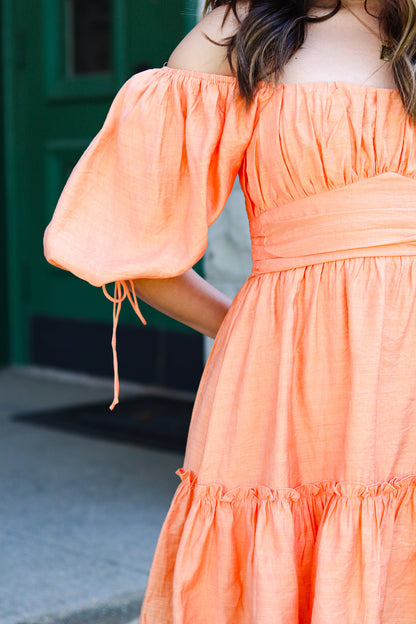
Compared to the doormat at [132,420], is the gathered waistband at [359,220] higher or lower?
higher

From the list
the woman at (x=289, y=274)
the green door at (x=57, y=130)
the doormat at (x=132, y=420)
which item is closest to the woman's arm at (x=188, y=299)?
the woman at (x=289, y=274)

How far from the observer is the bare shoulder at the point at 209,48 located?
4.58 feet

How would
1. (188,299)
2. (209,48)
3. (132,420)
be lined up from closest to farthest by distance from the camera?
(209,48) < (188,299) < (132,420)

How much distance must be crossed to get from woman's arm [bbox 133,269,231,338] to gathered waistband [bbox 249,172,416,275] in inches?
9.1

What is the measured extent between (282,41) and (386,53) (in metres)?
0.17

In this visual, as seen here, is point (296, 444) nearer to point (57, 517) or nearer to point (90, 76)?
point (57, 517)

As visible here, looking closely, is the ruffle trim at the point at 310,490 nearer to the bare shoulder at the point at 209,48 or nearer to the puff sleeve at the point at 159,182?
the puff sleeve at the point at 159,182

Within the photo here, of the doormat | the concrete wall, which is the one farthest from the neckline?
the doormat

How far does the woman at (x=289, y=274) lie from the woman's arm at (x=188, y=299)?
0.04 metres

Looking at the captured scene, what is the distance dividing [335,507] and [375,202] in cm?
46

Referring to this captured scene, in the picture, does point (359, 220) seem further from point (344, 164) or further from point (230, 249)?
point (230, 249)

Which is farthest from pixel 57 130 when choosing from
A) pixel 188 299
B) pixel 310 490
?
pixel 310 490

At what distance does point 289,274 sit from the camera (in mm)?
1363

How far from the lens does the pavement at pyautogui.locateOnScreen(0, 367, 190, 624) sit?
2.49 meters
